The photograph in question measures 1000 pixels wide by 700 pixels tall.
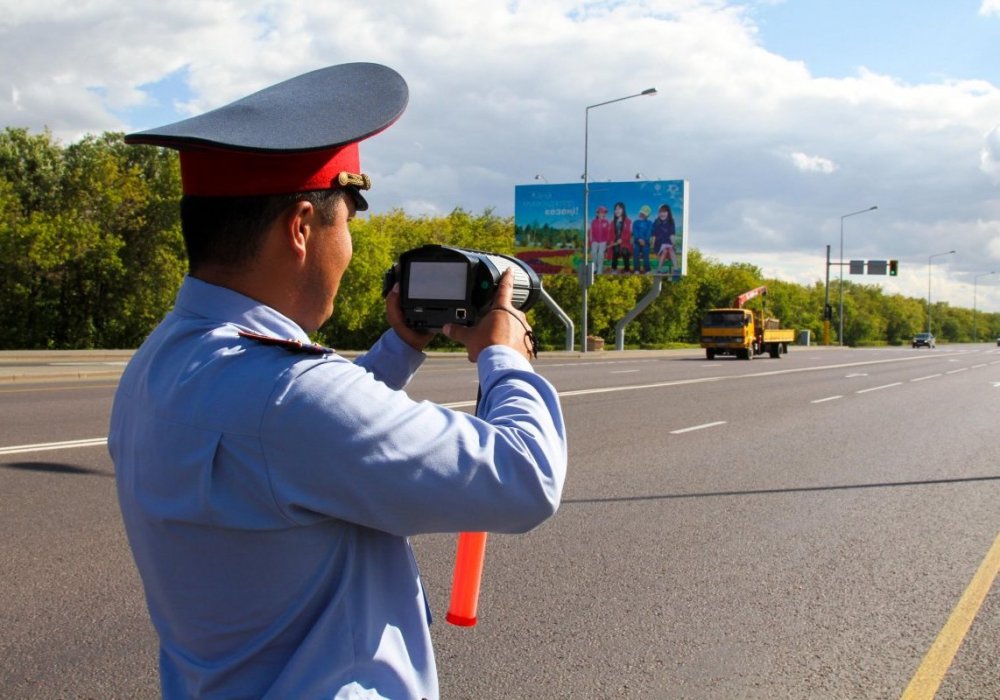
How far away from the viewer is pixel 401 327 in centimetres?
208

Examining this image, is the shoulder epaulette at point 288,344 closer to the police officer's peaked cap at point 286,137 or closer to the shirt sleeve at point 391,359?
the police officer's peaked cap at point 286,137

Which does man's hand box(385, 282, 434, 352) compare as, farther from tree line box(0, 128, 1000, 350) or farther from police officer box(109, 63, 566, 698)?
tree line box(0, 128, 1000, 350)

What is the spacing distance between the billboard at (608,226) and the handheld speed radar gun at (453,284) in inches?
1874

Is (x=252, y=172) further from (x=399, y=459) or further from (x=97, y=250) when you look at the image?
(x=97, y=250)

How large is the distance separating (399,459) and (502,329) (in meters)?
0.46

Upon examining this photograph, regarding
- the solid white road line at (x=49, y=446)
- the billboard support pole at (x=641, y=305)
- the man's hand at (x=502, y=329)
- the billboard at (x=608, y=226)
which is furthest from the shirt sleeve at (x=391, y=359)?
the billboard support pole at (x=641, y=305)

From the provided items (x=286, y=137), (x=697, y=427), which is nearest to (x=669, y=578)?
(x=286, y=137)

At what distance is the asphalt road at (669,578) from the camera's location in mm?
4250

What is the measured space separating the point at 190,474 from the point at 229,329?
0.22 meters

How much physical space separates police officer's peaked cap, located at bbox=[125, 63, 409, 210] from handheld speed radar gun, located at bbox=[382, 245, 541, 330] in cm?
35

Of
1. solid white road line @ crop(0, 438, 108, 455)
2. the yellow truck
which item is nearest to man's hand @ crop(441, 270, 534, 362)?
solid white road line @ crop(0, 438, 108, 455)

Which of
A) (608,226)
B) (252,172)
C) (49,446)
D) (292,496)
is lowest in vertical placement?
(49,446)

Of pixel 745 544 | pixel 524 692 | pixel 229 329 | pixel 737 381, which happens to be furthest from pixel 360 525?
pixel 737 381

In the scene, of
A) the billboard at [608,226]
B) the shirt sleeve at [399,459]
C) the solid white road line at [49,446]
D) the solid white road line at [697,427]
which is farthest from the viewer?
the billboard at [608,226]
